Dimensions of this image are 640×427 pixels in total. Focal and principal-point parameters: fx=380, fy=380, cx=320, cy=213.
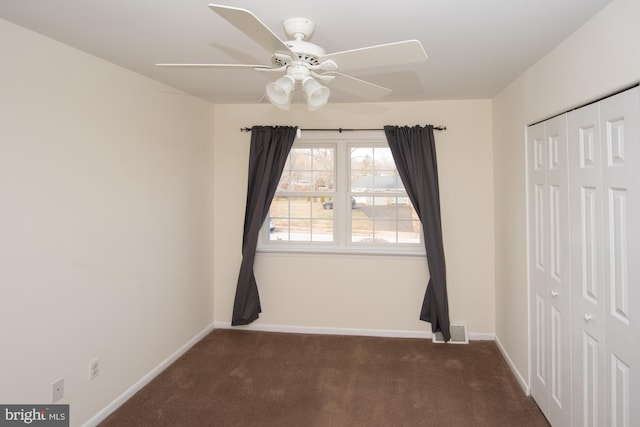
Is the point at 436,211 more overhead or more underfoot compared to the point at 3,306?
more overhead

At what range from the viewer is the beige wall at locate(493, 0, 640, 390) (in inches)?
66.5

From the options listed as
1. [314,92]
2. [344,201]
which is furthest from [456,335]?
[314,92]

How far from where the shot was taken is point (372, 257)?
13.1ft

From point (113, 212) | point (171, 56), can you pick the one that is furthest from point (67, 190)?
point (171, 56)

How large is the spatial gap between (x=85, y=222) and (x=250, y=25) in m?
1.79

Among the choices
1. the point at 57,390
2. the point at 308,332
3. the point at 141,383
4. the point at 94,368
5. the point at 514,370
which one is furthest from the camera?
the point at 308,332

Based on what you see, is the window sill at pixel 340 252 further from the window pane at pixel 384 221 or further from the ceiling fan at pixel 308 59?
the ceiling fan at pixel 308 59

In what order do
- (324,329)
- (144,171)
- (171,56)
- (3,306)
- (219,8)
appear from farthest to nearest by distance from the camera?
(324,329) < (144,171) < (171,56) < (3,306) < (219,8)

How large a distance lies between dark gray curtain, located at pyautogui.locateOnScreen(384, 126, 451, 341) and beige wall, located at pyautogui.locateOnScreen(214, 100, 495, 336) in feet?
0.50

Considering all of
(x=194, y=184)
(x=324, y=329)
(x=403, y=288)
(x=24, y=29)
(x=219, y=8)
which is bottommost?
(x=324, y=329)

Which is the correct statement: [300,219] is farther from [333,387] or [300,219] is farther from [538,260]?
[538,260]

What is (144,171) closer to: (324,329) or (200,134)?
(200,134)

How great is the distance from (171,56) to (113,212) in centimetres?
113

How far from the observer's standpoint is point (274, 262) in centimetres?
414
